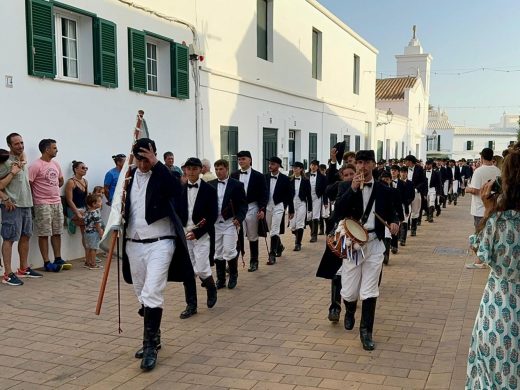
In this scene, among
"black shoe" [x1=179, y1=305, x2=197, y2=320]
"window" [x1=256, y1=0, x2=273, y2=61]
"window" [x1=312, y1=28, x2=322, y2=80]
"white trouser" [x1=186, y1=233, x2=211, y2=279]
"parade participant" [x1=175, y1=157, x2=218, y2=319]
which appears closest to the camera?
"black shoe" [x1=179, y1=305, x2=197, y2=320]

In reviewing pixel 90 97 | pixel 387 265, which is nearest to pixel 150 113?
pixel 90 97

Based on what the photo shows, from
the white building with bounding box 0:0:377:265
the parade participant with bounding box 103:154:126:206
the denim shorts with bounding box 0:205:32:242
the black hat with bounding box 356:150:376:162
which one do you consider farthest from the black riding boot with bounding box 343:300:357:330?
the white building with bounding box 0:0:377:265

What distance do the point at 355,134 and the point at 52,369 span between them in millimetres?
22802

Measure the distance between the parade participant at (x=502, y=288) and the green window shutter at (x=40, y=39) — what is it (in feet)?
24.3

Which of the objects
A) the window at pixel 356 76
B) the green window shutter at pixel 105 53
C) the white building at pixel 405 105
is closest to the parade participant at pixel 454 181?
the window at pixel 356 76

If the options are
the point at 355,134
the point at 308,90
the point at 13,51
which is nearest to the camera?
the point at 13,51

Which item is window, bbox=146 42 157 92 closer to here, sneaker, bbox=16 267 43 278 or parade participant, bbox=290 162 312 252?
parade participant, bbox=290 162 312 252

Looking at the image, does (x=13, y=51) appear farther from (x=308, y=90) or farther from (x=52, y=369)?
(x=308, y=90)

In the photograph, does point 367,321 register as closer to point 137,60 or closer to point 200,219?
point 200,219

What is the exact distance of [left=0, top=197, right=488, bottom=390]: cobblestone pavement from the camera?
465 centimetres

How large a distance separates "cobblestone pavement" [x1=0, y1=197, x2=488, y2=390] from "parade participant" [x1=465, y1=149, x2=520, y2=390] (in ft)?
4.31

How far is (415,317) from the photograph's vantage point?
6402mm

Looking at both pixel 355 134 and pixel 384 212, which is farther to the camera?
pixel 355 134

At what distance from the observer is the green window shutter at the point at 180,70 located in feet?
39.3
